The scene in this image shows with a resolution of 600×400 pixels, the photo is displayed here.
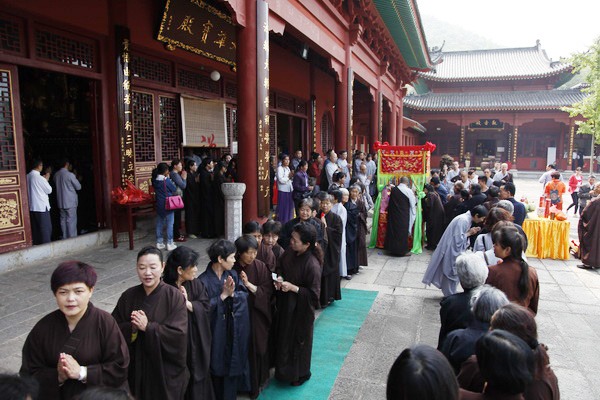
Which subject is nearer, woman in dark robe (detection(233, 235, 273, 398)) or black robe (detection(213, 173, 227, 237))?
woman in dark robe (detection(233, 235, 273, 398))

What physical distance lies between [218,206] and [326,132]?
33.4 ft

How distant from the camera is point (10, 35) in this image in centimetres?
595

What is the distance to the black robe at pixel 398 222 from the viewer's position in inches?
314

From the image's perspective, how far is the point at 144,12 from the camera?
8.05 m

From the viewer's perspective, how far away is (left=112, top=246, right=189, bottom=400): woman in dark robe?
2.46 meters

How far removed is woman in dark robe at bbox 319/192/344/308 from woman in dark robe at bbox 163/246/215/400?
8.59 ft

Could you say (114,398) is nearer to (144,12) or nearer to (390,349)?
(390,349)

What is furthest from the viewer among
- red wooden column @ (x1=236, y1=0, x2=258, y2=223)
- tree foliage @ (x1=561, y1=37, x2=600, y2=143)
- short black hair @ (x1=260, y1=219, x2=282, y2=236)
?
tree foliage @ (x1=561, y1=37, x2=600, y2=143)

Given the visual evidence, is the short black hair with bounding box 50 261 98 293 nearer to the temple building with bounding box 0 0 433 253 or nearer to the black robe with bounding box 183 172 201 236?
the temple building with bounding box 0 0 433 253

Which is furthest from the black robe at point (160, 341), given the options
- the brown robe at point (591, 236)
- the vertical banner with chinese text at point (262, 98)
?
the brown robe at point (591, 236)

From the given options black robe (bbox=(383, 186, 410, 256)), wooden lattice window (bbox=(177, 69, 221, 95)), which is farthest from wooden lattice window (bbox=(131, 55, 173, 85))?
black robe (bbox=(383, 186, 410, 256))

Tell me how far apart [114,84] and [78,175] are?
2538 millimetres

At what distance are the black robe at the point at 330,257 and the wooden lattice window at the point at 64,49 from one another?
193 inches

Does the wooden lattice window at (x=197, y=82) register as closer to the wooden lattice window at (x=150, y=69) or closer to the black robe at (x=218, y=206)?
the wooden lattice window at (x=150, y=69)
